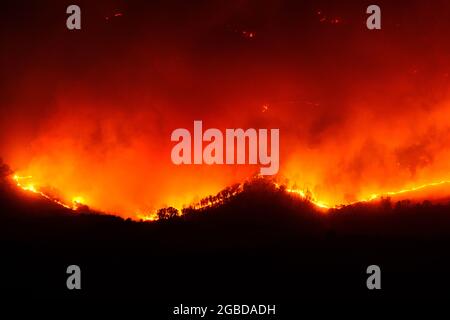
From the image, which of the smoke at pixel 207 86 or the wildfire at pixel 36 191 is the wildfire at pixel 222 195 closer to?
the wildfire at pixel 36 191

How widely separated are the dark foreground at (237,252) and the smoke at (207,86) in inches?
69.3

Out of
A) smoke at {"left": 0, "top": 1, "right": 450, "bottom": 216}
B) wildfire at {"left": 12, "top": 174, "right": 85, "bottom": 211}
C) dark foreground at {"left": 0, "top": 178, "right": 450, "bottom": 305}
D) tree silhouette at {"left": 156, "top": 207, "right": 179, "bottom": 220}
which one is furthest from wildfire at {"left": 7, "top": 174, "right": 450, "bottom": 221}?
smoke at {"left": 0, "top": 1, "right": 450, "bottom": 216}

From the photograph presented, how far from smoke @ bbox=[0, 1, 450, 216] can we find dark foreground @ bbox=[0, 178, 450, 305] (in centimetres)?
176

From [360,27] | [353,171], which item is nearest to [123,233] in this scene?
[353,171]

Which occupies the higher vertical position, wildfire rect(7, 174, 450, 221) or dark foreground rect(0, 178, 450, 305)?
wildfire rect(7, 174, 450, 221)

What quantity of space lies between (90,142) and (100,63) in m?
2.23

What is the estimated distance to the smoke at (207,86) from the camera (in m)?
16.0

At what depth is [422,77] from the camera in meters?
16.3

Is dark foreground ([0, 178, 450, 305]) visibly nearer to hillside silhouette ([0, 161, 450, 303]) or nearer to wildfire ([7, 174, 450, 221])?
hillside silhouette ([0, 161, 450, 303])

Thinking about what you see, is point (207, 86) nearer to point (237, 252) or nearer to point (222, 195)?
point (222, 195)

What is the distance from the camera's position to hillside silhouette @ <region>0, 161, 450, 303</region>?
1351 centimetres

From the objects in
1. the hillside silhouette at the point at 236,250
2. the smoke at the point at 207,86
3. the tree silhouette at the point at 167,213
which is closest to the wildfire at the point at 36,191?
the hillside silhouette at the point at 236,250

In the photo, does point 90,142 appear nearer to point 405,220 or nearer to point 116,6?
point 116,6

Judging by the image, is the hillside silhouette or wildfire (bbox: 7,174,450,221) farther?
wildfire (bbox: 7,174,450,221)
